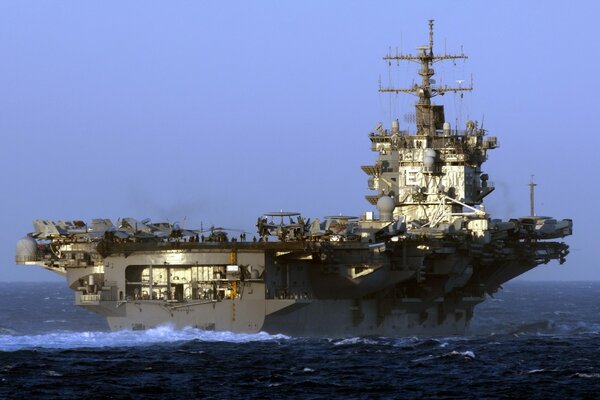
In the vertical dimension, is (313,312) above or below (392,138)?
below

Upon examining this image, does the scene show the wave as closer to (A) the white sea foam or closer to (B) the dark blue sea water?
(B) the dark blue sea water

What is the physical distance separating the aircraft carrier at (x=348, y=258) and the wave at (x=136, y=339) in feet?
1.07

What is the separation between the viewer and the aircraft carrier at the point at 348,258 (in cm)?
5206

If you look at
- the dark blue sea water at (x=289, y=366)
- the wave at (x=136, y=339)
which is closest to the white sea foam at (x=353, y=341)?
the dark blue sea water at (x=289, y=366)

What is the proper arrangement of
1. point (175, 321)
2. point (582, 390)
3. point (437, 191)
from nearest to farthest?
point (582, 390) → point (175, 321) → point (437, 191)

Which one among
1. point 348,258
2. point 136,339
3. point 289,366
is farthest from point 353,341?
point 289,366

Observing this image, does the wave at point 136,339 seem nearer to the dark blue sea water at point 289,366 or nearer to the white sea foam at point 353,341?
the dark blue sea water at point 289,366

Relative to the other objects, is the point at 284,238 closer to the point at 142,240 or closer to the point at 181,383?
the point at 142,240

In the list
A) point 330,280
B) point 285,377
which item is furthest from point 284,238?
point 285,377

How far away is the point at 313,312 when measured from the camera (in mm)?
54531

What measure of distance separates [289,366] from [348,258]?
9.36 metres

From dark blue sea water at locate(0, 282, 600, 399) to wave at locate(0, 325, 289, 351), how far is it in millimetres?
45

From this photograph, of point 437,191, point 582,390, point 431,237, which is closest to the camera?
point 582,390

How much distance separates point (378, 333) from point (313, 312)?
5269 mm
